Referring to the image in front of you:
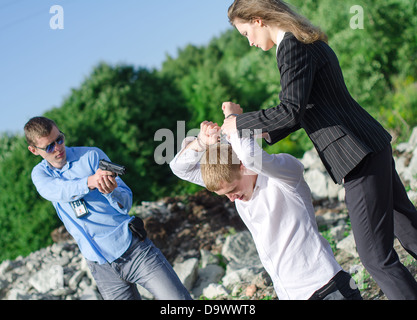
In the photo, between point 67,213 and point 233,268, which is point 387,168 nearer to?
point 67,213

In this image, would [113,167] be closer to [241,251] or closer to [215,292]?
[215,292]

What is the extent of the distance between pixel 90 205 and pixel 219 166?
1.27 m

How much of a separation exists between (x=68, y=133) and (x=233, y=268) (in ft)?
21.7

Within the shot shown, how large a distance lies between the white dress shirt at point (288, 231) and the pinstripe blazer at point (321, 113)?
7.8 inches

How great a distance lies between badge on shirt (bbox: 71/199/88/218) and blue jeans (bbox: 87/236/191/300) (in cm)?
37

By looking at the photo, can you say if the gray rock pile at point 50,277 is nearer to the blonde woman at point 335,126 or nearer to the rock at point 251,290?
the rock at point 251,290

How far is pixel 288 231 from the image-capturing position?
8.04 feet

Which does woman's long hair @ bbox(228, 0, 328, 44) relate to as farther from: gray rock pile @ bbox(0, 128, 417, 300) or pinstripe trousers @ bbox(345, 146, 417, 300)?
gray rock pile @ bbox(0, 128, 417, 300)

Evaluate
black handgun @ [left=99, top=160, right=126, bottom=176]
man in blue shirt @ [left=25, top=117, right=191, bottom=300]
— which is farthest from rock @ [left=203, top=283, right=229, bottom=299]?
black handgun @ [left=99, top=160, right=126, bottom=176]

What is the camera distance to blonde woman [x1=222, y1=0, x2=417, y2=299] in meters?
2.43

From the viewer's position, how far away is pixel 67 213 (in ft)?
11.2

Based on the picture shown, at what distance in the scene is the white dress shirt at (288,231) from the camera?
→ 2.40 metres

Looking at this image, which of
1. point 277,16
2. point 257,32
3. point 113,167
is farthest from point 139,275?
point 277,16
